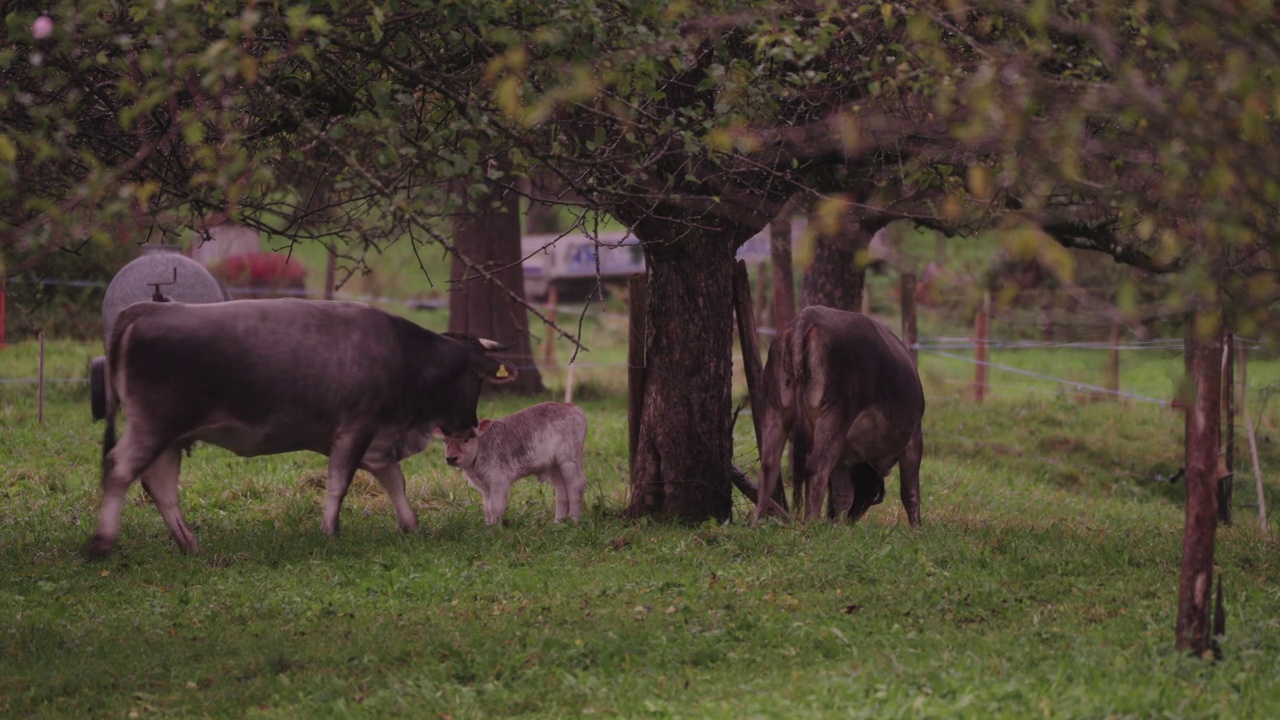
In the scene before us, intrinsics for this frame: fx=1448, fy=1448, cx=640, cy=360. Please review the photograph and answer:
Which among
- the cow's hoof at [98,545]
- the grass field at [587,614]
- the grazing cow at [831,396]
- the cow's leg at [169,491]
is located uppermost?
the grazing cow at [831,396]

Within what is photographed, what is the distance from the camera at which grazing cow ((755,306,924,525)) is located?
991cm

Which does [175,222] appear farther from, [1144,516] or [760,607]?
[1144,516]

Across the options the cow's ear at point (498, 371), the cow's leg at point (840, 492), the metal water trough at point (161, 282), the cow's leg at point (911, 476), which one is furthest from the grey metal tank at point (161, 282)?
the cow's leg at point (911, 476)

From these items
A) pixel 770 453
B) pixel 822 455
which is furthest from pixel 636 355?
pixel 822 455

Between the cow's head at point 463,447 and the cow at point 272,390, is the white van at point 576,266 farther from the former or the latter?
the cow at point 272,390

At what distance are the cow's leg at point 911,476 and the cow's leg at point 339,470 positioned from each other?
4.08 metres

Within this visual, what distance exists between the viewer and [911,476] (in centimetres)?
1109

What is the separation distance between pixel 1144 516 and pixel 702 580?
258 inches

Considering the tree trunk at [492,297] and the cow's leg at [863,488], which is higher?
the tree trunk at [492,297]

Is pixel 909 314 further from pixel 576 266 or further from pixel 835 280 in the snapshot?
pixel 576 266

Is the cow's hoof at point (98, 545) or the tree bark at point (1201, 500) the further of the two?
the cow's hoof at point (98, 545)

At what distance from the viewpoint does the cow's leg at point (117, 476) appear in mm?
8672

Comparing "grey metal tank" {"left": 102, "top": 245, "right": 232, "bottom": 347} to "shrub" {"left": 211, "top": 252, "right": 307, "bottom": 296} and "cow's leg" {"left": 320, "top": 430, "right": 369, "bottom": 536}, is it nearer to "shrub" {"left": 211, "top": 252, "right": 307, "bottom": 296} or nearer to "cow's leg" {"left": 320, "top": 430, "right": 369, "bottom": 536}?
"cow's leg" {"left": 320, "top": 430, "right": 369, "bottom": 536}

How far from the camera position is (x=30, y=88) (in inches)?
285
